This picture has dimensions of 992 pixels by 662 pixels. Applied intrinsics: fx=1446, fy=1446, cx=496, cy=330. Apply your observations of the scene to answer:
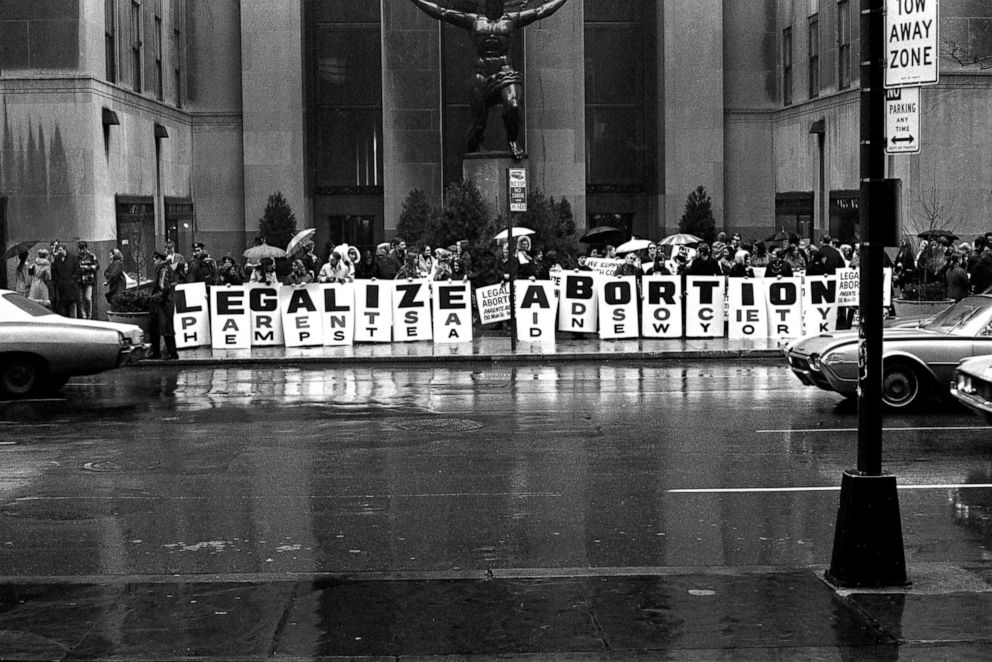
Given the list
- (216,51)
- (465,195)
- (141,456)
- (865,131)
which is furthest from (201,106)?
(865,131)

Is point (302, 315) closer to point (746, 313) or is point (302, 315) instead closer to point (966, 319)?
point (746, 313)

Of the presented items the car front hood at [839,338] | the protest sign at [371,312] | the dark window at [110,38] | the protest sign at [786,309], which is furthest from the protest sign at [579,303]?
the dark window at [110,38]

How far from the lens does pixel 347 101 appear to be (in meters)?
47.4

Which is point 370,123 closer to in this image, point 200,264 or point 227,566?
point 200,264

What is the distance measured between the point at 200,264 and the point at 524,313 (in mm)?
5733

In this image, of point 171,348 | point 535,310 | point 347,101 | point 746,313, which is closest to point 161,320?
point 171,348

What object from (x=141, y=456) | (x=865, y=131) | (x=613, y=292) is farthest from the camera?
(x=613, y=292)

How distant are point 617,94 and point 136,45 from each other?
16.7m

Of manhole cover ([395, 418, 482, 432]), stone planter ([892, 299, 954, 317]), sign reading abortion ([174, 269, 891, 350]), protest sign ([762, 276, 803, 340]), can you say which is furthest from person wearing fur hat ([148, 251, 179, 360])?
stone planter ([892, 299, 954, 317])

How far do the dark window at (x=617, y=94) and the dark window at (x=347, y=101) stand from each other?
7010 millimetres

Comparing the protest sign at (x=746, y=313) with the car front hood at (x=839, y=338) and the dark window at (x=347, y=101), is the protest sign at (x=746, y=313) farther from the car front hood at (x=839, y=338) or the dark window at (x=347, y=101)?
the dark window at (x=347, y=101)

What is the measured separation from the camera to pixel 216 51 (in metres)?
46.0

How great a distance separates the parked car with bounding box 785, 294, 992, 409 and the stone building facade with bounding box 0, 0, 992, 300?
2329cm

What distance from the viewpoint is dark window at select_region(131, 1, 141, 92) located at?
3762 centimetres
